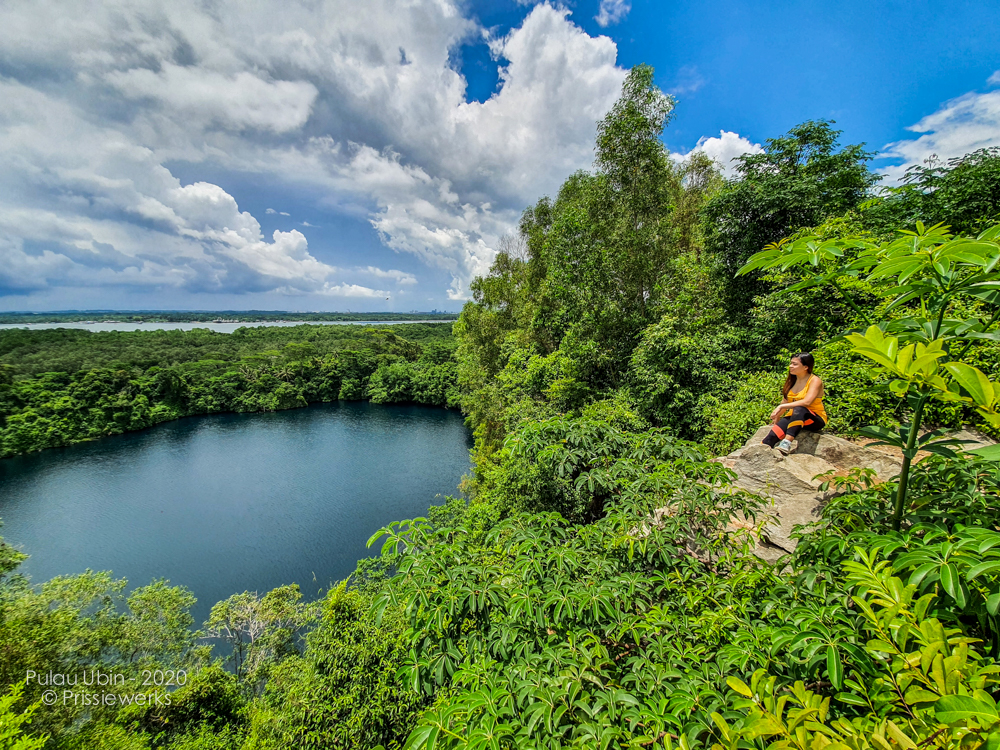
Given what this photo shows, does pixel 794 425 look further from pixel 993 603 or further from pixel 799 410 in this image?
pixel 993 603

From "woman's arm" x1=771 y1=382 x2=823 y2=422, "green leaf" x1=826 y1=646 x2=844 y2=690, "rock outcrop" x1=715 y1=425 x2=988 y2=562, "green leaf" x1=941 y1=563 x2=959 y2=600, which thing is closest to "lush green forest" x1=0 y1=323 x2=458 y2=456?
"rock outcrop" x1=715 y1=425 x2=988 y2=562

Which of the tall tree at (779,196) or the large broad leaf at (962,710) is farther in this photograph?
the tall tree at (779,196)

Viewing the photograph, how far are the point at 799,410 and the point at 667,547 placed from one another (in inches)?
110

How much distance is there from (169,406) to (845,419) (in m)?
54.7

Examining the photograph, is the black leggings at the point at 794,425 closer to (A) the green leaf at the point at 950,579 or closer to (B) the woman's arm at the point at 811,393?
(B) the woman's arm at the point at 811,393

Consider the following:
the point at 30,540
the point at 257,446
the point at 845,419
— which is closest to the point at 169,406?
Answer: the point at 257,446

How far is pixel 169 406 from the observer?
39656 millimetres

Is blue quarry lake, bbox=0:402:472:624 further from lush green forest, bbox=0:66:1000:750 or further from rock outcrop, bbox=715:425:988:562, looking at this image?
rock outcrop, bbox=715:425:988:562

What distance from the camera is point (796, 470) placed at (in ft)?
12.4

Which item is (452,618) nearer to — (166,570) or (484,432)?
(484,432)

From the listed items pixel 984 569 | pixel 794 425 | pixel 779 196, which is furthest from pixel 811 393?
pixel 779 196

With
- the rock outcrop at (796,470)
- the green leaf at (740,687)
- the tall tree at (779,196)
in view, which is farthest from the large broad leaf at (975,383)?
the tall tree at (779,196)

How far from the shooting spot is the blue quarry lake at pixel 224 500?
1723cm

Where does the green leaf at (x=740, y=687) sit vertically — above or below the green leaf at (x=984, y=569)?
below
